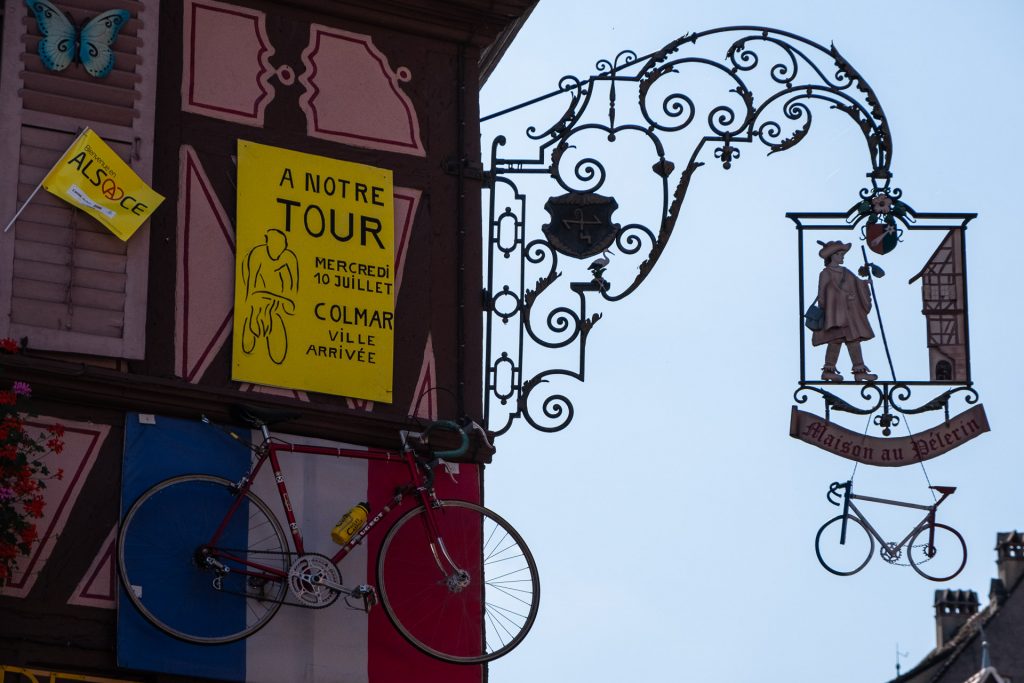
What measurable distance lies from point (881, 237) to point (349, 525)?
376 centimetres

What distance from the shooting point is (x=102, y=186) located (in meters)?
14.1

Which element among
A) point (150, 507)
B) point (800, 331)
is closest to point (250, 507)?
point (150, 507)

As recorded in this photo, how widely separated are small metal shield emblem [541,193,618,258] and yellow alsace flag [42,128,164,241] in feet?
8.25

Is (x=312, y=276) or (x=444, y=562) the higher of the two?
(x=312, y=276)

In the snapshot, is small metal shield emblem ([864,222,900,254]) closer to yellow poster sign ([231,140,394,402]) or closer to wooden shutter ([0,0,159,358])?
yellow poster sign ([231,140,394,402])

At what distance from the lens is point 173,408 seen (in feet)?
46.0

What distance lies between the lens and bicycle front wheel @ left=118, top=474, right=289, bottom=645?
13.5m

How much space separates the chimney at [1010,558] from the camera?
31578 millimetres

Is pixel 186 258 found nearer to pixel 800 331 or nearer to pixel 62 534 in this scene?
pixel 62 534

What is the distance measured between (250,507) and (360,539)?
66cm

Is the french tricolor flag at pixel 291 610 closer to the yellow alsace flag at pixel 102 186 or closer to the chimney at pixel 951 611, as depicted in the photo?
the yellow alsace flag at pixel 102 186

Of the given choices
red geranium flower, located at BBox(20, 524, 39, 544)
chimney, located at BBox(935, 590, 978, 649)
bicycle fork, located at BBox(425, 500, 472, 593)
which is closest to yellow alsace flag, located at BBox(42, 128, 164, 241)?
red geranium flower, located at BBox(20, 524, 39, 544)

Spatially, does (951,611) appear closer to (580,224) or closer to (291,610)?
(580,224)

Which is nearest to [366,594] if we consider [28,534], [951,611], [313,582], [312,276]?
[313,582]
